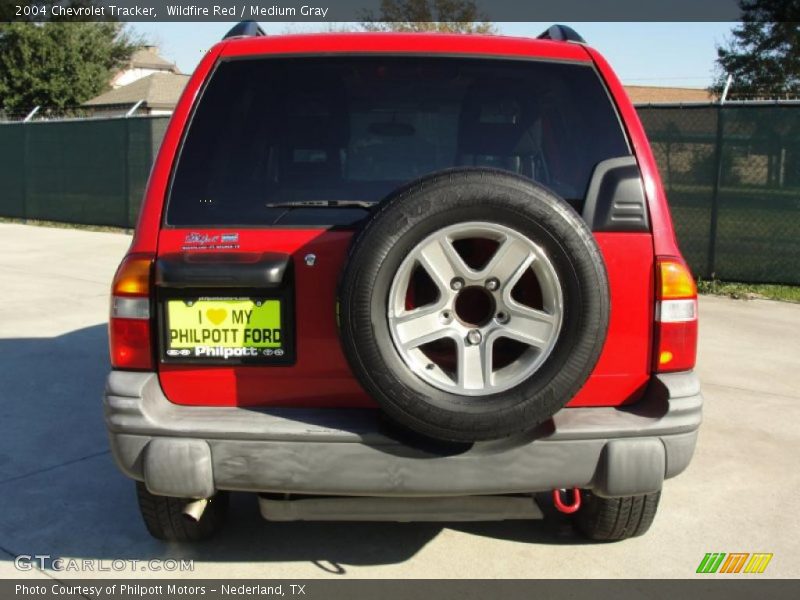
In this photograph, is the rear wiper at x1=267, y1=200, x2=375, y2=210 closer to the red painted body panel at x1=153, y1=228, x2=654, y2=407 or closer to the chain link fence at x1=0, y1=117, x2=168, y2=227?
the red painted body panel at x1=153, y1=228, x2=654, y2=407

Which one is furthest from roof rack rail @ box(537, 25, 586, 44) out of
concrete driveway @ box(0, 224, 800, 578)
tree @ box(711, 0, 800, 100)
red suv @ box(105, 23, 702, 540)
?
tree @ box(711, 0, 800, 100)

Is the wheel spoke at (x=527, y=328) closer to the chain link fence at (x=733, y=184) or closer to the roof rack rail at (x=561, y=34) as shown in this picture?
the roof rack rail at (x=561, y=34)

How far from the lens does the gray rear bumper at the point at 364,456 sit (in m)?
2.86

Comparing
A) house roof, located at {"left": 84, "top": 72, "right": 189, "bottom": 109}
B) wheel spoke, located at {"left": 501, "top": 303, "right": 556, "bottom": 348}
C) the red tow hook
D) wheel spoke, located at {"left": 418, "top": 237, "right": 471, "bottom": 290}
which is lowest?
the red tow hook

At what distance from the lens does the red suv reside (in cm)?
275

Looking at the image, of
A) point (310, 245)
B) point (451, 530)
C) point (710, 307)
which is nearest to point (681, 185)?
point (710, 307)

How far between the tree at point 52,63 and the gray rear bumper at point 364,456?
36.4 m

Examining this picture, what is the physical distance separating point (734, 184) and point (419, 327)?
25.1 feet

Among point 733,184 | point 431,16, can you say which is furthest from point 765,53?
point 733,184

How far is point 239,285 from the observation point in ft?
9.52

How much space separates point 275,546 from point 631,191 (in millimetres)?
1928

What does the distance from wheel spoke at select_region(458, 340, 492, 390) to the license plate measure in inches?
23.5

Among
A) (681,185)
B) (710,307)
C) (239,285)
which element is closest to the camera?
(239,285)
